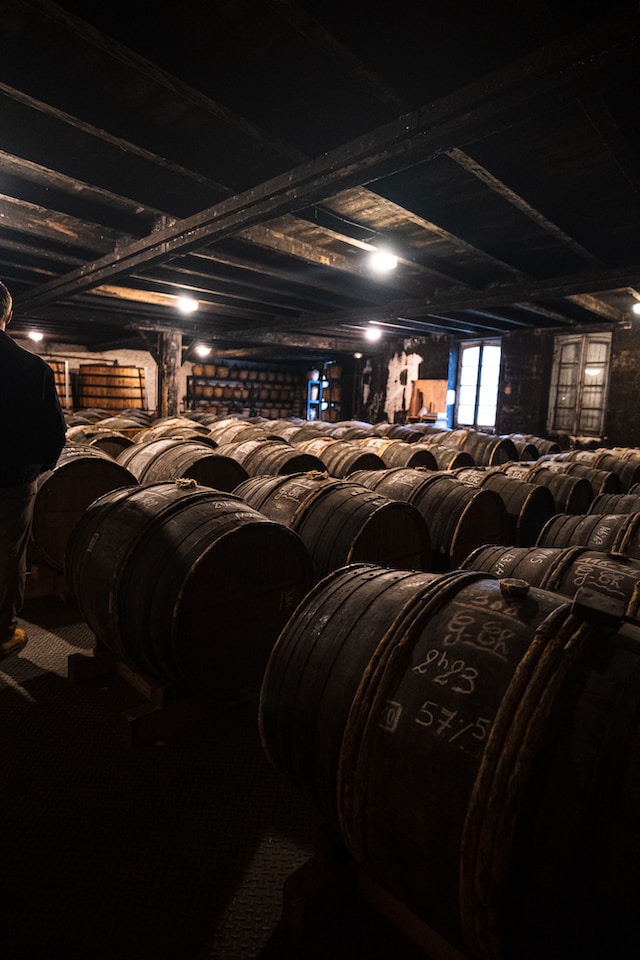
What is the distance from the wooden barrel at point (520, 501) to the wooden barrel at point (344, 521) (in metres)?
1.49

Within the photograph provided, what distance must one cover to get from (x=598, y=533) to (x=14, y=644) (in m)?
4.38

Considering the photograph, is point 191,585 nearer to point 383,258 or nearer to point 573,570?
point 573,570

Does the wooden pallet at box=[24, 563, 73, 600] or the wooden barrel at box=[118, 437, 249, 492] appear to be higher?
the wooden barrel at box=[118, 437, 249, 492]

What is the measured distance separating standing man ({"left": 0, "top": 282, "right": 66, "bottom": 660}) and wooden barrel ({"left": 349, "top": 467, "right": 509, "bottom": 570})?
116 inches

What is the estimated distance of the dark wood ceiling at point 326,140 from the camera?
2.56 meters

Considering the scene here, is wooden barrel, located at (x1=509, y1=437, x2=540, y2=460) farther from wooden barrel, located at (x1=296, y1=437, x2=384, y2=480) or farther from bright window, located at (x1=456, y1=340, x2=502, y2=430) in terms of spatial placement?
bright window, located at (x1=456, y1=340, x2=502, y2=430)

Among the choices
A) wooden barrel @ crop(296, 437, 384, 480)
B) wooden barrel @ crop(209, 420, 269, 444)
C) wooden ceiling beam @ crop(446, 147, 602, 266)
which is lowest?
wooden barrel @ crop(296, 437, 384, 480)

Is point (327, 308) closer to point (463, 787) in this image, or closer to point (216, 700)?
point (216, 700)

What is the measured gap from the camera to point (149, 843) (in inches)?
86.0

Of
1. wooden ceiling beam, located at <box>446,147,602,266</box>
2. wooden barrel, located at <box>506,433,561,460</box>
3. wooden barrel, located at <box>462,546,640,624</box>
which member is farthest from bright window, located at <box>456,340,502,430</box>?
wooden barrel, located at <box>462,546,640,624</box>

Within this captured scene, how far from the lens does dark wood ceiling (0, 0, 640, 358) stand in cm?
256

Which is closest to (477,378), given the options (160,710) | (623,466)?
(623,466)

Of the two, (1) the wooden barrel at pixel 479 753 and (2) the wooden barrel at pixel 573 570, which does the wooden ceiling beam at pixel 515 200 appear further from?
(1) the wooden barrel at pixel 479 753

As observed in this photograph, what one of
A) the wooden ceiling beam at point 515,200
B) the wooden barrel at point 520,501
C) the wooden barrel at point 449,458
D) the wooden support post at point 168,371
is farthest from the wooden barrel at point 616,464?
the wooden support post at point 168,371
